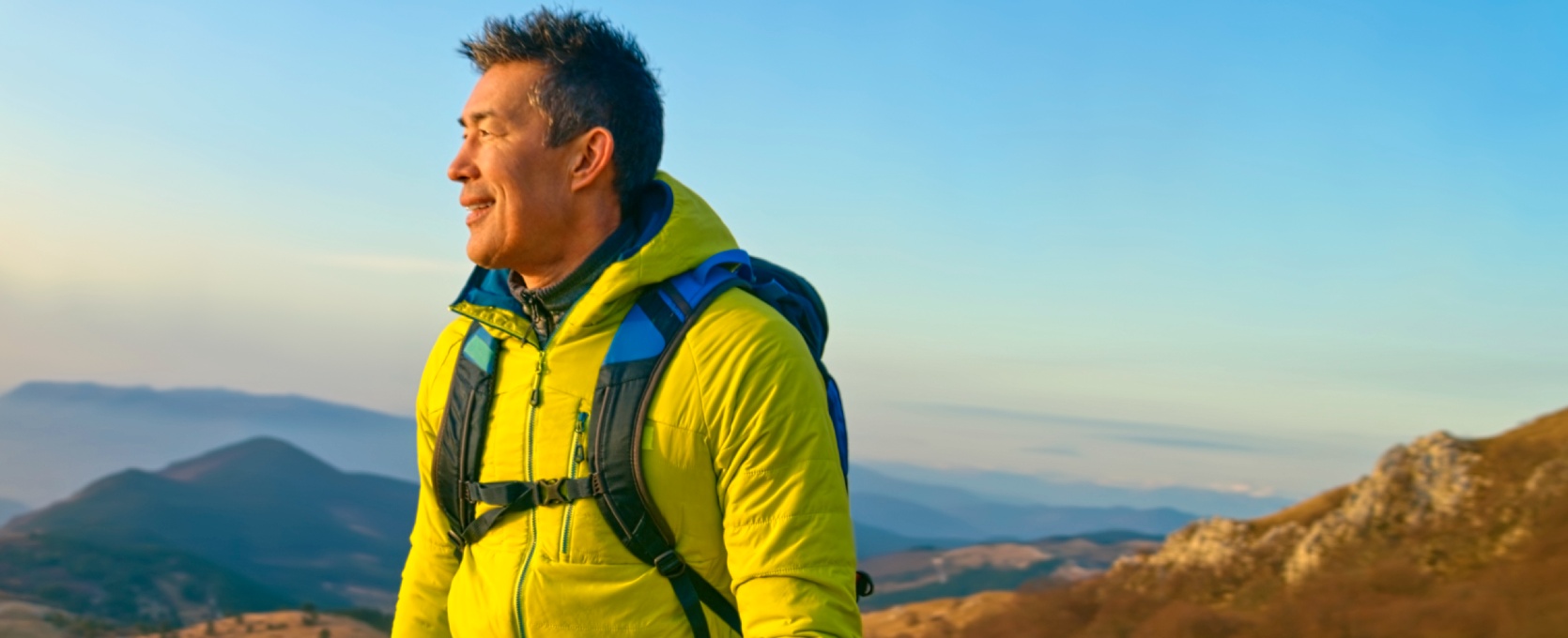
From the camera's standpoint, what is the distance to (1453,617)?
373 inches

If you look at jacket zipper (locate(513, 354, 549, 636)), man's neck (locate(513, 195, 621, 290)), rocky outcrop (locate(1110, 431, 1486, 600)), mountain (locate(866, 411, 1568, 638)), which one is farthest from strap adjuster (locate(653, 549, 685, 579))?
rocky outcrop (locate(1110, 431, 1486, 600))

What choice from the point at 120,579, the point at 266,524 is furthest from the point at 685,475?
the point at 266,524

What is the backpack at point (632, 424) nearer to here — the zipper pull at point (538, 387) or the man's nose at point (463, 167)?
the zipper pull at point (538, 387)

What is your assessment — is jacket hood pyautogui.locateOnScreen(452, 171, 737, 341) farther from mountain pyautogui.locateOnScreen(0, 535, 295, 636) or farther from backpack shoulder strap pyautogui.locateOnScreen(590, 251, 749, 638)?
mountain pyautogui.locateOnScreen(0, 535, 295, 636)

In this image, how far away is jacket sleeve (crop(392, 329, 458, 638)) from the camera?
2.87m

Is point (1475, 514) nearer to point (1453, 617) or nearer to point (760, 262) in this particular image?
point (1453, 617)

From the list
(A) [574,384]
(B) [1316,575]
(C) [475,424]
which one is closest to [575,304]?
(A) [574,384]

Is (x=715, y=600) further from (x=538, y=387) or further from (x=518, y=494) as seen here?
(x=538, y=387)

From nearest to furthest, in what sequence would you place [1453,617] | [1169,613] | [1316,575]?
[1453,617]
[1169,613]
[1316,575]

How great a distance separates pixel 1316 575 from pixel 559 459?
12892 mm

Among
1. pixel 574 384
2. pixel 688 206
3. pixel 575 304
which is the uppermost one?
pixel 688 206

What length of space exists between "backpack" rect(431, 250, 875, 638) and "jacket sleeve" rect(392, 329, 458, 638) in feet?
0.40

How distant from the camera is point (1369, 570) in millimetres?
12336

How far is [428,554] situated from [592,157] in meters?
0.99
